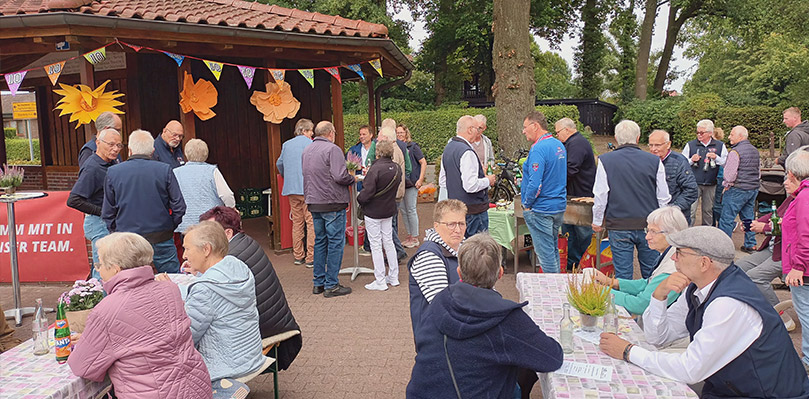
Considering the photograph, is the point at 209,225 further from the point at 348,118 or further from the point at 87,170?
the point at 348,118

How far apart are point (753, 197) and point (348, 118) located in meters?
17.1

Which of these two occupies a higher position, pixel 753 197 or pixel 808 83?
pixel 808 83

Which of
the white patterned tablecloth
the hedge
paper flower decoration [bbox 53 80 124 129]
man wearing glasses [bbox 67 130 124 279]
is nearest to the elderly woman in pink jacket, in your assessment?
the white patterned tablecloth

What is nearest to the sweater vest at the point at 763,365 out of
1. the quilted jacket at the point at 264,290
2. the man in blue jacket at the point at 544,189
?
the quilted jacket at the point at 264,290

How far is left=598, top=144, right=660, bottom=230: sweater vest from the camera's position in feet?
18.1

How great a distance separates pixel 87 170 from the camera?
18.0 feet

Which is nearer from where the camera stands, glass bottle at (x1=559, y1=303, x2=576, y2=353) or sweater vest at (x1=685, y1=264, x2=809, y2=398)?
sweater vest at (x1=685, y1=264, x2=809, y2=398)

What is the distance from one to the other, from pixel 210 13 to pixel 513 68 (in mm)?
6869

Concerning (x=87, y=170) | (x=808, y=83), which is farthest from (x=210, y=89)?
(x=808, y=83)

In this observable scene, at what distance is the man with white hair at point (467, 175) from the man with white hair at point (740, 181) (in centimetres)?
391

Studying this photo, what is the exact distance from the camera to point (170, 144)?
694 centimetres

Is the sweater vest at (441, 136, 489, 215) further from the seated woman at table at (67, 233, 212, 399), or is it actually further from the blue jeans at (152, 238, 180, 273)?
the seated woman at table at (67, 233, 212, 399)

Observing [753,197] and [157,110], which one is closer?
[753,197]

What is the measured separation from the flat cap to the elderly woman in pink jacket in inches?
78.3
